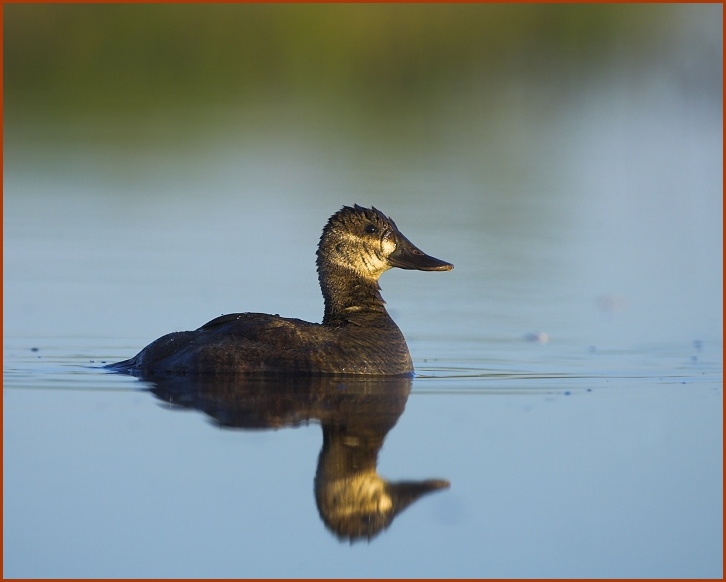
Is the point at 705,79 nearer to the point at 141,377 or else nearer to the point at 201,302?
the point at 201,302

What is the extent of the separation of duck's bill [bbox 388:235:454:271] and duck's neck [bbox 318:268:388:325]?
0.24 m

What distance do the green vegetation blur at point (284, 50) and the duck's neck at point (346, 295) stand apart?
16.4m

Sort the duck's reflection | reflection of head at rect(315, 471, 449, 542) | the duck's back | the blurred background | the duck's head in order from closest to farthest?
1. reflection of head at rect(315, 471, 449, 542)
2. the duck's reflection
3. the duck's back
4. the duck's head
5. the blurred background

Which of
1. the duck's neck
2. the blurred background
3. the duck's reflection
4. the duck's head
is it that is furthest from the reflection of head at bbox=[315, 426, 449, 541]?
the blurred background

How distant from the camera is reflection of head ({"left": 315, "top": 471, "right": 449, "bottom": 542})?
5988 mm

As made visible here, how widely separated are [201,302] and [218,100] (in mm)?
15467

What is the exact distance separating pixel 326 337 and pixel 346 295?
667mm

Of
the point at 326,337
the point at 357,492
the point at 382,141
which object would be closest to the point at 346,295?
the point at 326,337

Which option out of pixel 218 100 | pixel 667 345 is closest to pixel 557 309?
pixel 667 345

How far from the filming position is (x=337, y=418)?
7.50 metres

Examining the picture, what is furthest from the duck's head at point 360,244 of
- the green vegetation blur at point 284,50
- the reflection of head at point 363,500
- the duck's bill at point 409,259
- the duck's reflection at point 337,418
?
the green vegetation blur at point 284,50

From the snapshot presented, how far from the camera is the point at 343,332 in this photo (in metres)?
8.96

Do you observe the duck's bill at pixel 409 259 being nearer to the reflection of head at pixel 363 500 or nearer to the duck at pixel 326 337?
the duck at pixel 326 337

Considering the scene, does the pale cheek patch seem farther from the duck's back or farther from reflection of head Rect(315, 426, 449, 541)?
→ reflection of head Rect(315, 426, 449, 541)
